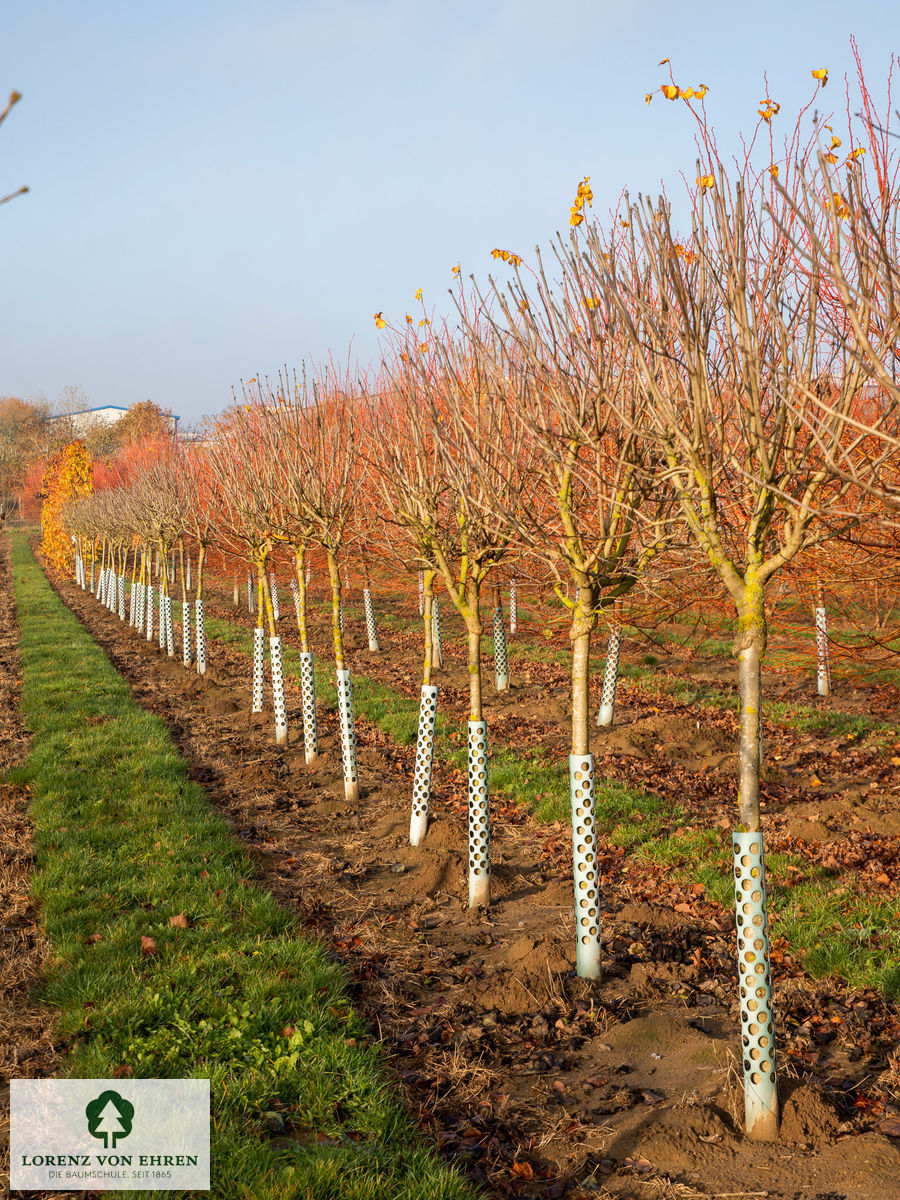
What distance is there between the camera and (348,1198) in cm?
318

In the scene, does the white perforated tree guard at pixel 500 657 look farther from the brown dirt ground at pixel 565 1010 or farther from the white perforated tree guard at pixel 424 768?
the white perforated tree guard at pixel 424 768

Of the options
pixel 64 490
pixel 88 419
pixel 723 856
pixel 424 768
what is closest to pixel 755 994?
pixel 723 856

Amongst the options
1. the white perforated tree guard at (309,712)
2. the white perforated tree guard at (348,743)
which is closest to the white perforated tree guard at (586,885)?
the white perforated tree guard at (348,743)

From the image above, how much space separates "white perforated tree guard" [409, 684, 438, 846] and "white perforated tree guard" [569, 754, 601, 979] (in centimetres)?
241

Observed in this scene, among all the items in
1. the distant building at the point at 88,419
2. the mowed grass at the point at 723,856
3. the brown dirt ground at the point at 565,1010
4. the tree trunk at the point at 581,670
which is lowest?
the brown dirt ground at the point at 565,1010

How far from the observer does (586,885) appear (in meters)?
4.97

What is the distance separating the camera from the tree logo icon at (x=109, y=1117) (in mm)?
3596

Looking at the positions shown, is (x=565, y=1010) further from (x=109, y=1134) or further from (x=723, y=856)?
(x=723, y=856)

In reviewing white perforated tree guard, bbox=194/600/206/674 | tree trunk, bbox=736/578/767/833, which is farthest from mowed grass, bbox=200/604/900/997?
white perforated tree guard, bbox=194/600/206/674

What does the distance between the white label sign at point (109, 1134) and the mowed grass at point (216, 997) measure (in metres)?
0.09

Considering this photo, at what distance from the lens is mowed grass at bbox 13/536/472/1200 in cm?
340

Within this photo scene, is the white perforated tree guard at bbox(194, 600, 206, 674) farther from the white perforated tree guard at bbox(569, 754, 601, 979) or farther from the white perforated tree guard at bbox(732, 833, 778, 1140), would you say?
the white perforated tree guard at bbox(732, 833, 778, 1140)

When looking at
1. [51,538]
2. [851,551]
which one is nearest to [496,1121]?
[851,551]

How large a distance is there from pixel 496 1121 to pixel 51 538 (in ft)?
154
